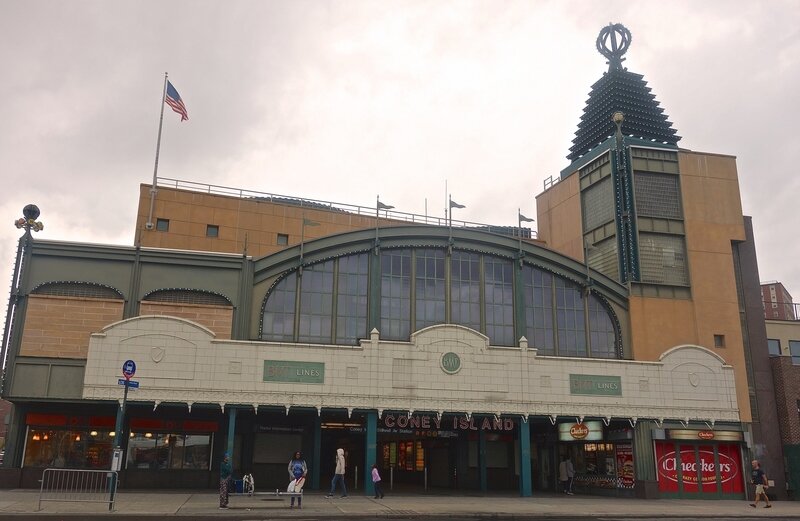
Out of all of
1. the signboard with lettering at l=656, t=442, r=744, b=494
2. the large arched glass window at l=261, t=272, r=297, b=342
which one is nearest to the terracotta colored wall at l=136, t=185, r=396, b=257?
the large arched glass window at l=261, t=272, r=297, b=342

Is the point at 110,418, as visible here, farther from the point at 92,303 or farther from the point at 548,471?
the point at 548,471

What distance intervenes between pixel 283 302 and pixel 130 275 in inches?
288

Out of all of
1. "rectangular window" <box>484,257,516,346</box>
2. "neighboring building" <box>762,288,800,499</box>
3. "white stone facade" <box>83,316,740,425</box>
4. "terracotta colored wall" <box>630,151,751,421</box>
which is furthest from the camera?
"terracotta colored wall" <box>630,151,751,421</box>

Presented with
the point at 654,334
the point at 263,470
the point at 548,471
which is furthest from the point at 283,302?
the point at 654,334

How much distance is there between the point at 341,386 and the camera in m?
31.5

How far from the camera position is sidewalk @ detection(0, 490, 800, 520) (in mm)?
21438

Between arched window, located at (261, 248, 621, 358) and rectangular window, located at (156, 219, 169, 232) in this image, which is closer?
arched window, located at (261, 248, 621, 358)

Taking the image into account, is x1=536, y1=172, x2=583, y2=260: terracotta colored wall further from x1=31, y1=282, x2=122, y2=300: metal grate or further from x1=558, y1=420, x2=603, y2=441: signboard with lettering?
x1=31, y1=282, x2=122, y2=300: metal grate

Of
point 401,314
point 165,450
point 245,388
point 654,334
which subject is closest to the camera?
point 245,388

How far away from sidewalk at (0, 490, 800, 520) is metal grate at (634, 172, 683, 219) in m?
16.7

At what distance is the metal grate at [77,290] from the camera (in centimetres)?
3186

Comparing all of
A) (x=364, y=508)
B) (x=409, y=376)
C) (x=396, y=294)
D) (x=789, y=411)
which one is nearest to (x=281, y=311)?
(x=396, y=294)

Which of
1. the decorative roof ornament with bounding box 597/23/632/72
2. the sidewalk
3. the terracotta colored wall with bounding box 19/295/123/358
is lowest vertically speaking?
the sidewalk

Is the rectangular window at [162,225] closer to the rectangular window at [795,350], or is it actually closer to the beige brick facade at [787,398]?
the beige brick facade at [787,398]
